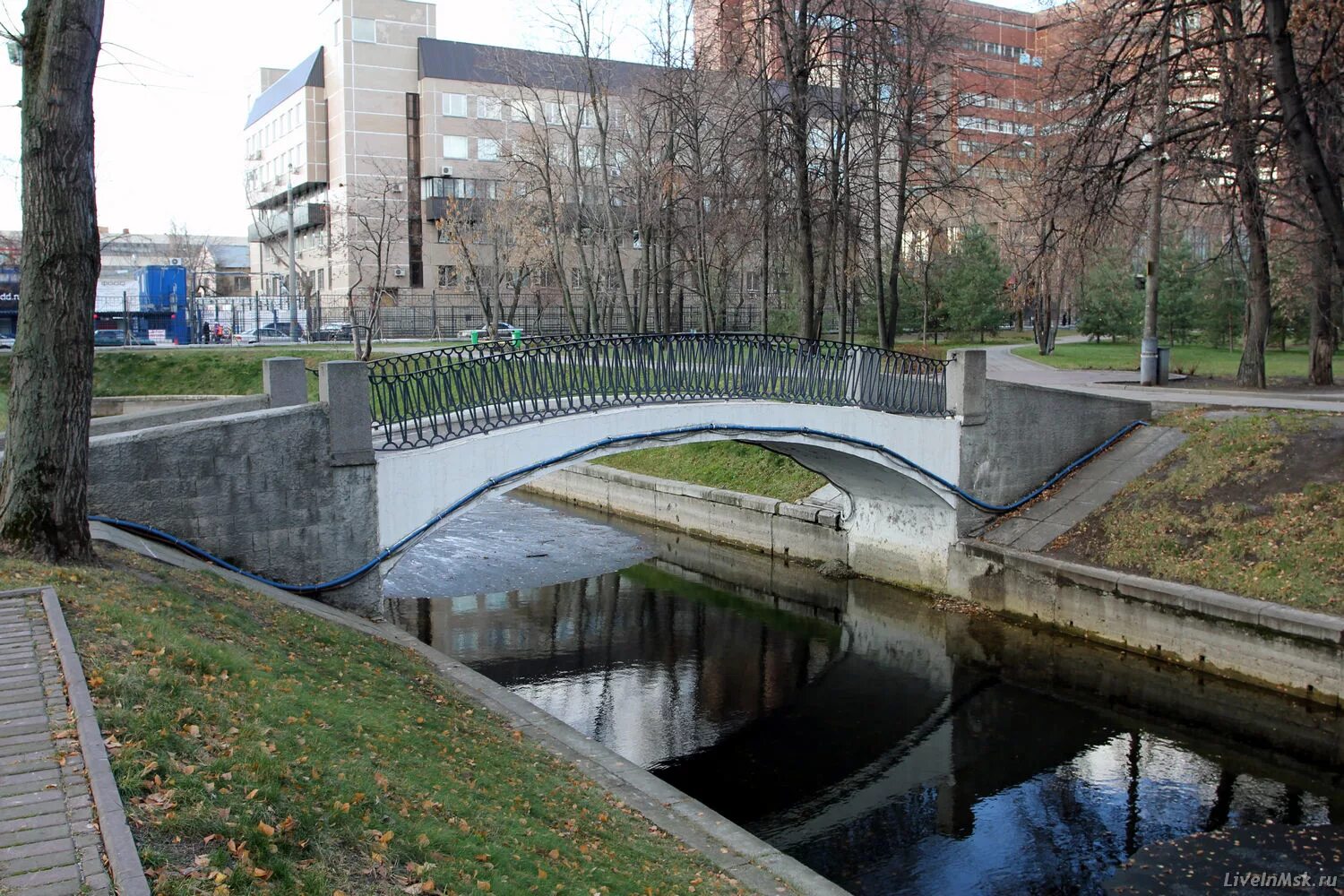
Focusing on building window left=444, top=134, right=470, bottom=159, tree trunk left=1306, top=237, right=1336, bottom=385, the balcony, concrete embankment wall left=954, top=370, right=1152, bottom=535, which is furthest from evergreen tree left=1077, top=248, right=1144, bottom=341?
the balcony

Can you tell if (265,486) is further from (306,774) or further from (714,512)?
(714,512)

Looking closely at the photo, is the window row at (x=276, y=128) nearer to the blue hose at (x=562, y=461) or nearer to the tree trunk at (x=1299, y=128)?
the blue hose at (x=562, y=461)

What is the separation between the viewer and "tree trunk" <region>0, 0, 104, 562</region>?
885cm

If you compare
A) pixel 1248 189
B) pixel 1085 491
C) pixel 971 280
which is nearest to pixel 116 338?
pixel 971 280

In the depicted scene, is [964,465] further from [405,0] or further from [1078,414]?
[405,0]

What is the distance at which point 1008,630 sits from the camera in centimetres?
1736

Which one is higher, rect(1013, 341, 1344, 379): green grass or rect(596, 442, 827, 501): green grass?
rect(1013, 341, 1344, 379): green grass

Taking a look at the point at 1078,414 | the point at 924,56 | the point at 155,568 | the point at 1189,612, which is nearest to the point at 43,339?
the point at 155,568

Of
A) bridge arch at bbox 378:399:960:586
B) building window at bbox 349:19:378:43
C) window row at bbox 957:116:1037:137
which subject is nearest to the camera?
bridge arch at bbox 378:399:960:586

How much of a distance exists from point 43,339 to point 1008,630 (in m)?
14.0

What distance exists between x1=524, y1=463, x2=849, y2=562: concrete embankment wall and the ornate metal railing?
13.6ft

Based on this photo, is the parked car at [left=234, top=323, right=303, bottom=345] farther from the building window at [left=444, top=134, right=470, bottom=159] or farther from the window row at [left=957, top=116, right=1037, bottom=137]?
the window row at [left=957, top=116, right=1037, bottom=137]

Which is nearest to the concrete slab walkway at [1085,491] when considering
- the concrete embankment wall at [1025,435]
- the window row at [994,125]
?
the concrete embankment wall at [1025,435]

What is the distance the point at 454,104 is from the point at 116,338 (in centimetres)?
2092
